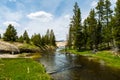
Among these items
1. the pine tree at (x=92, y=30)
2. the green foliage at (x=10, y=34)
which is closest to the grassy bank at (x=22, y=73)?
the pine tree at (x=92, y=30)

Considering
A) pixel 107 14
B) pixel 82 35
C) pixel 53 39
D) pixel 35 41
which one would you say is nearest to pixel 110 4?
pixel 107 14

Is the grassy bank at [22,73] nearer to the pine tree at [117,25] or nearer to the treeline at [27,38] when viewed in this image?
A: the pine tree at [117,25]

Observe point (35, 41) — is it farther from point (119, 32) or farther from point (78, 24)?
point (119, 32)

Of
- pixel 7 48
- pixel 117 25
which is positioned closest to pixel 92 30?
pixel 117 25

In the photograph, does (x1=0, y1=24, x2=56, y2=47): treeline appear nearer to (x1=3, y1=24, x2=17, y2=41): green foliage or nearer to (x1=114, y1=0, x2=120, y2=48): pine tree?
(x1=3, y1=24, x2=17, y2=41): green foliage

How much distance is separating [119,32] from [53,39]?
12240 centimetres

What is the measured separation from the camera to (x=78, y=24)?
294ft

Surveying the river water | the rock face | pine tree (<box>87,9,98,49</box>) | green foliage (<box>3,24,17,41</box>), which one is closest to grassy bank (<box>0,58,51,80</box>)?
the river water

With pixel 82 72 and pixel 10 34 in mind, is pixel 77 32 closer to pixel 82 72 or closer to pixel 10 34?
pixel 10 34

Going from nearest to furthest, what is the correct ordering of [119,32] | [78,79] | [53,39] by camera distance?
1. [78,79]
2. [119,32]
3. [53,39]

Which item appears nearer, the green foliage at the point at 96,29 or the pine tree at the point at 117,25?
the pine tree at the point at 117,25

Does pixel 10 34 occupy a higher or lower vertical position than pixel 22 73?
higher

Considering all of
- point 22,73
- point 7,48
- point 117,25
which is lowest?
point 22,73

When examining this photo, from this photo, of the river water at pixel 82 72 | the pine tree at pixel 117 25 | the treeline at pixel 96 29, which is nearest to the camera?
the river water at pixel 82 72
